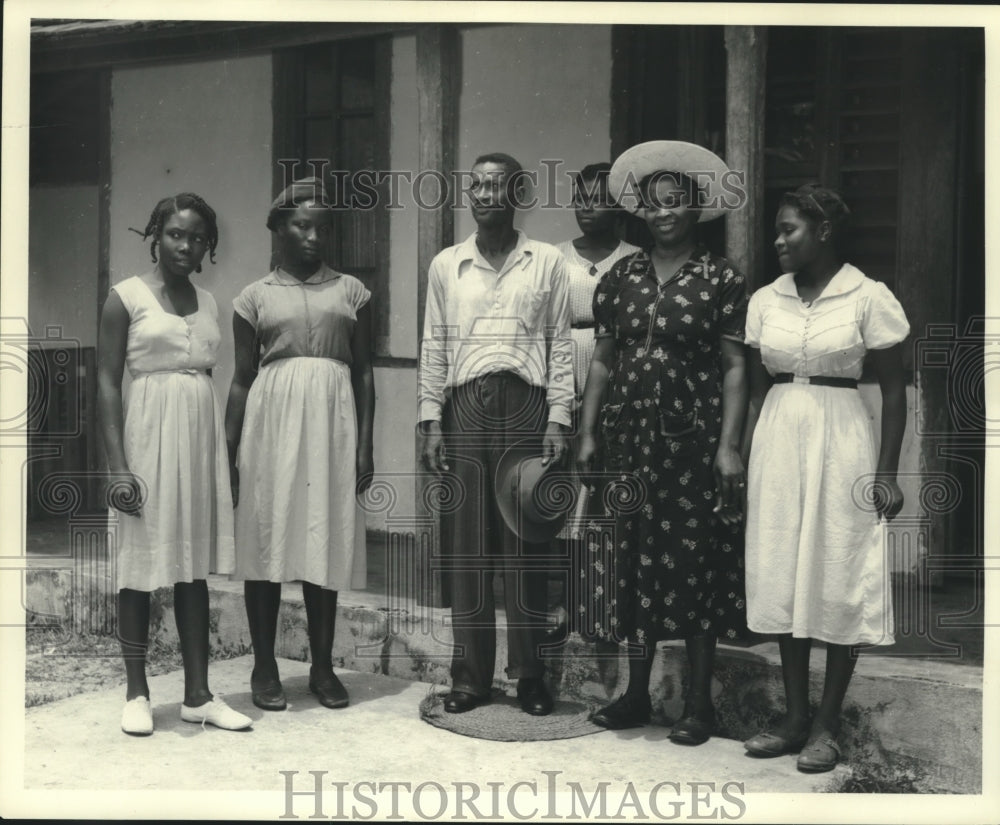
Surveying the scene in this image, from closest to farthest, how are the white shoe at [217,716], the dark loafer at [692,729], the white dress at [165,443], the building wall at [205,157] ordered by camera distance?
the dark loafer at [692,729], the white dress at [165,443], the white shoe at [217,716], the building wall at [205,157]

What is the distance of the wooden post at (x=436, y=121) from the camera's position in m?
5.90

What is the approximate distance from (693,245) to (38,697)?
366 cm

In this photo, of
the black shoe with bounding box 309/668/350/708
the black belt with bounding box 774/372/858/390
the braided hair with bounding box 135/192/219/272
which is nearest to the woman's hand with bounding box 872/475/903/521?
the black belt with bounding box 774/372/858/390

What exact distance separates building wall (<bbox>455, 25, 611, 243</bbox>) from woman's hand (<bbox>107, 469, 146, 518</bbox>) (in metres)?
2.12

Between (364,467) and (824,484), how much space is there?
6.34 ft

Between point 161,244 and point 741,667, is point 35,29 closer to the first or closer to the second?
point 161,244

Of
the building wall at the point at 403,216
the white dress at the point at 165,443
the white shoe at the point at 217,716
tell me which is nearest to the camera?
the white dress at the point at 165,443

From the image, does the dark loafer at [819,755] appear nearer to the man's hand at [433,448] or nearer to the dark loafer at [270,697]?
the man's hand at [433,448]

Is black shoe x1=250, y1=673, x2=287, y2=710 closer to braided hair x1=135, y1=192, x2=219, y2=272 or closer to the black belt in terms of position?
braided hair x1=135, y1=192, x2=219, y2=272

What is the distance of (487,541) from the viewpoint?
223 inches

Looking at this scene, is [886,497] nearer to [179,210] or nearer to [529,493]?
[529,493]

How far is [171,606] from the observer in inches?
273

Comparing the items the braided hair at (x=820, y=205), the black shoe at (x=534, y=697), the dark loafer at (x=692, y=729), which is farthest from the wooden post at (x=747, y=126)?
the black shoe at (x=534, y=697)

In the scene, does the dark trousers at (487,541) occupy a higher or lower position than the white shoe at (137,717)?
higher
